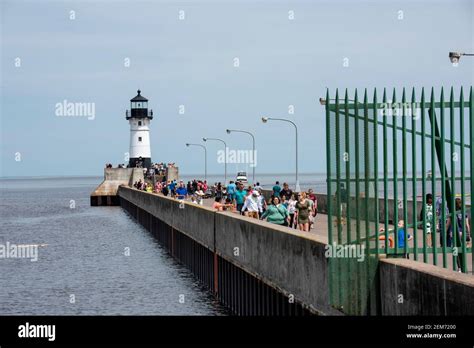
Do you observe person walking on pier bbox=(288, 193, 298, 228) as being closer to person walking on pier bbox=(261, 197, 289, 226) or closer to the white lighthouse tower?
person walking on pier bbox=(261, 197, 289, 226)

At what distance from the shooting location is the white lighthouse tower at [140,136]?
121625mm

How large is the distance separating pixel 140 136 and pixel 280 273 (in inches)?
4149

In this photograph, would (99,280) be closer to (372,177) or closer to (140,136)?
(372,177)

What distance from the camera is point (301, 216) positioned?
25.0m

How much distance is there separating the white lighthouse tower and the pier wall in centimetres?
8383

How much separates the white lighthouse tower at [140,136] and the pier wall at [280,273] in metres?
83.8

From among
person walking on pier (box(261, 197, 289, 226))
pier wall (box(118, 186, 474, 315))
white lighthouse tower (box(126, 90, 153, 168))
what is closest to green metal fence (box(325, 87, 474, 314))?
pier wall (box(118, 186, 474, 315))

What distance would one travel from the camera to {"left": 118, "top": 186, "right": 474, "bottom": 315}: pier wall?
33.0ft

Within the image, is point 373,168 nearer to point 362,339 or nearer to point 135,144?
point 362,339

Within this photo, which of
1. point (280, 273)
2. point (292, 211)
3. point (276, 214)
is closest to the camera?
point (280, 273)

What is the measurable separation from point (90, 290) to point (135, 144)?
88.8m

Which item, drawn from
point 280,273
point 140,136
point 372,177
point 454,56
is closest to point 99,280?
point 454,56

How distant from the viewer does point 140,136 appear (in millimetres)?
121500

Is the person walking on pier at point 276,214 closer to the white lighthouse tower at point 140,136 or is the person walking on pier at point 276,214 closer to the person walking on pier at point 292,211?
the person walking on pier at point 292,211
